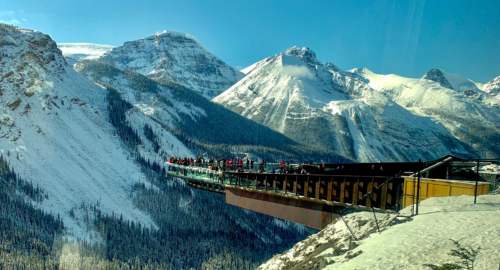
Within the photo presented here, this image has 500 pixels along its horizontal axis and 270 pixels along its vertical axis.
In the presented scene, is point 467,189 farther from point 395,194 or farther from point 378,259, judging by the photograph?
point 378,259

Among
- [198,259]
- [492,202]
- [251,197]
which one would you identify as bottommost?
[198,259]

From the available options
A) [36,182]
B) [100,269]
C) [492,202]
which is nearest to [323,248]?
[492,202]

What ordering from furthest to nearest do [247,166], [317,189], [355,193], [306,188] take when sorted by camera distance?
[247,166] < [306,188] < [317,189] < [355,193]

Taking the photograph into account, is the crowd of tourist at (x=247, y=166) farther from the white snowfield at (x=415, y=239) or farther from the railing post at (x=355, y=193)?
Answer: the white snowfield at (x=415, y=239)

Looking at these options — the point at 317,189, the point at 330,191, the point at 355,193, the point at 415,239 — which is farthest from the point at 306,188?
the point at 415,239

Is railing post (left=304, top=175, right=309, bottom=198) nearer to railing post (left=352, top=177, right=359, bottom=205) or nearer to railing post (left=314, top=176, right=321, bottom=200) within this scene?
railing post (left=314, top=176, right=321, bottom=200)

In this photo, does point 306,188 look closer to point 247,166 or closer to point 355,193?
point 355,193

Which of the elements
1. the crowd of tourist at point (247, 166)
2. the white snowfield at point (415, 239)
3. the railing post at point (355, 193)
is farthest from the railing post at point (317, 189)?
the crowd of tourist at point (247, 166)

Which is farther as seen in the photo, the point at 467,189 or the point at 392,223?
the point at 467,189
